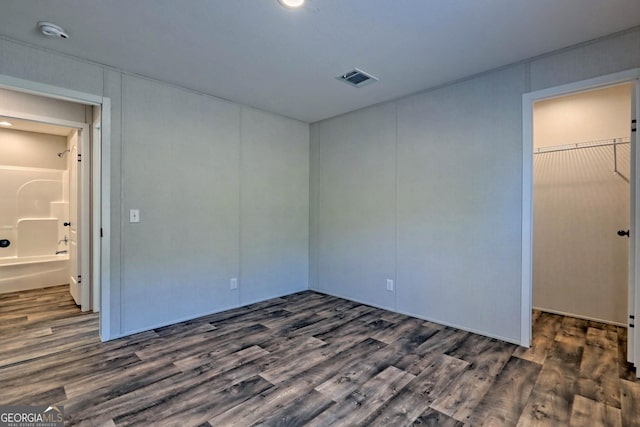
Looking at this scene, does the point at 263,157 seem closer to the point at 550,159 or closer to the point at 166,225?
the point at 166,225

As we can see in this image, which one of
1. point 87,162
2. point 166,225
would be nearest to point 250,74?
point 166,225

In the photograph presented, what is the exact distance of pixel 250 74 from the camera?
300cm

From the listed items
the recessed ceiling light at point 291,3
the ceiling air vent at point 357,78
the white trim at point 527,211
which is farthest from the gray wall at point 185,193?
the white trim at point 527,211

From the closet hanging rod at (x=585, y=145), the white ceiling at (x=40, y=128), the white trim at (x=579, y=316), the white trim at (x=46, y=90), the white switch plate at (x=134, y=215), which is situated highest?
the white ceiling at (x=40, y=128)

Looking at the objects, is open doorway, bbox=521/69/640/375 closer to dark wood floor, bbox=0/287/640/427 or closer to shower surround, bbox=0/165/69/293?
dark wood floor, bbox=0/287/640/427

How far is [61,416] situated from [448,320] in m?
3.22

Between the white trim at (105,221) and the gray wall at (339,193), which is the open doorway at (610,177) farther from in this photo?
the white trim at (105,221)

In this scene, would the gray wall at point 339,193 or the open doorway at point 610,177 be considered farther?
the gray wall at point 339,193

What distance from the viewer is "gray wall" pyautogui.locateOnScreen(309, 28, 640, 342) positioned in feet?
Result: 9.11

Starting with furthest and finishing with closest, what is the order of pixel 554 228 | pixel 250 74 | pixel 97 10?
pixel 554 228 → pixel 250 74 → pixel 97 10

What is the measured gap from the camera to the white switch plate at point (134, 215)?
9.86 feet

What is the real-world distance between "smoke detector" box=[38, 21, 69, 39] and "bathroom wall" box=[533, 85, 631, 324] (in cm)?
479

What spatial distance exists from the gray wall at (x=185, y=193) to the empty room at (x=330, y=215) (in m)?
0.02
